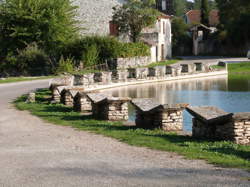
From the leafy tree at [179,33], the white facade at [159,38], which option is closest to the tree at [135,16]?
the white facade at [159,38]

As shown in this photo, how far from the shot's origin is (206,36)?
276 ft

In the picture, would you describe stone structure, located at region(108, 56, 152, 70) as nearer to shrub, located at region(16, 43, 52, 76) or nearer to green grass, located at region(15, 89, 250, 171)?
shrub, located at region(16, 43, 52, 76)

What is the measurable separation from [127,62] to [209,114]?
35224 millimetres

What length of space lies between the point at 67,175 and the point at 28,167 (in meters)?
1.11

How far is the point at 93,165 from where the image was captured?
9125 mm

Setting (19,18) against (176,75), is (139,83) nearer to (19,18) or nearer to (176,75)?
(176,75)

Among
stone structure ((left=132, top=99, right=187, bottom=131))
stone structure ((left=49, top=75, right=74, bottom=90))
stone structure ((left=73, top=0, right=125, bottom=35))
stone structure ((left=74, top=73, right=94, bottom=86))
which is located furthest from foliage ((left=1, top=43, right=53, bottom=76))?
stone structure ((left=132, top=99, right=187, bottom=131))

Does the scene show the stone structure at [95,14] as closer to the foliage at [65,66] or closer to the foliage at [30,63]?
the foliage at [30,63]

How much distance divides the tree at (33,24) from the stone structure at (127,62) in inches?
200

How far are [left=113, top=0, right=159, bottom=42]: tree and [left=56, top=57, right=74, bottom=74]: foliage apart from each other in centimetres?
1415

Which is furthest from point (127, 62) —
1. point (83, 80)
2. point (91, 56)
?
point (83, 80)

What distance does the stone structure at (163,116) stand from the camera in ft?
45.0

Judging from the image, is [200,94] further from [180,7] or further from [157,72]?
[180,7]

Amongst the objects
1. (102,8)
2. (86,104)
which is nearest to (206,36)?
(102,8)
